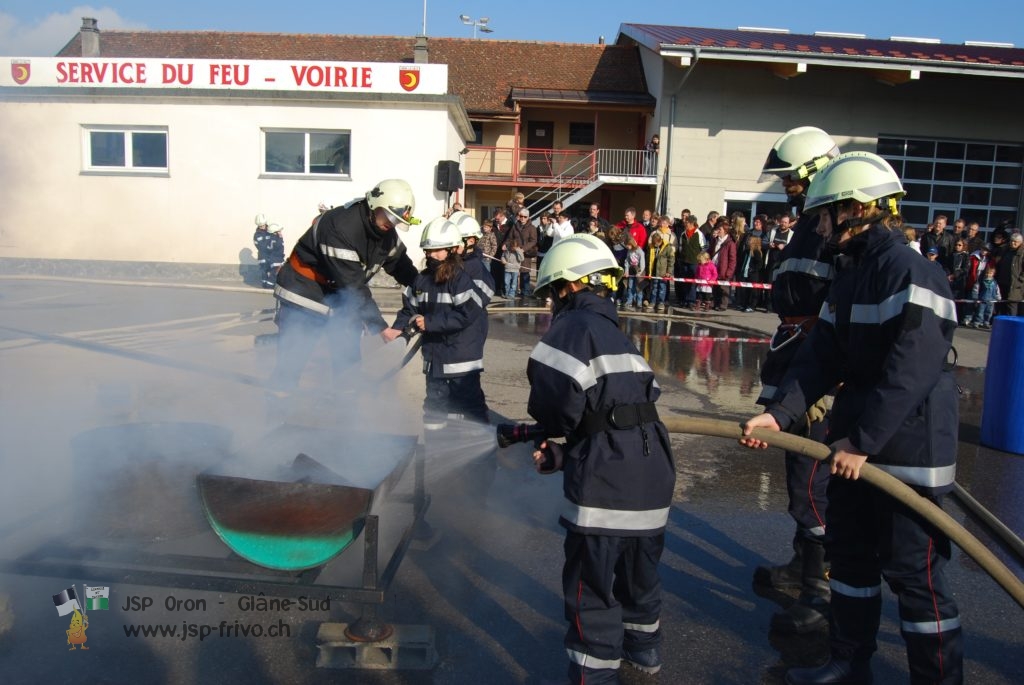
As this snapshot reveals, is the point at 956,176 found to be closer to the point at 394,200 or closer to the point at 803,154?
the point at 803,154

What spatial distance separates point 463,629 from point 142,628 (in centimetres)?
131

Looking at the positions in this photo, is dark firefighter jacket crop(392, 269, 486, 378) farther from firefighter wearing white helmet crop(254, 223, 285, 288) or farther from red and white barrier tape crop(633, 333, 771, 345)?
firefighter wearing white helmet crop(254, 223, 285, 288)

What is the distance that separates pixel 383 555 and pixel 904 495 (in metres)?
2.48

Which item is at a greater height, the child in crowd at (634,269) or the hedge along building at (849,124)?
the hedge along building at (849,124)

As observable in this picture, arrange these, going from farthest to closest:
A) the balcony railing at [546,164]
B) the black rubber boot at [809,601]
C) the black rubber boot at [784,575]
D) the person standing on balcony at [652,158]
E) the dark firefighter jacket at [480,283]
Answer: the balcony railing at [546,164] < the person standing on balcony at [652,158] < the dark firefighter jacket at [480,283] < the black rubber boot at [784,575] < the black rubber boot at [809,601]

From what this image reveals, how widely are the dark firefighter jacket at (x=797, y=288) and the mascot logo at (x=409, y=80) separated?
14.2 meters

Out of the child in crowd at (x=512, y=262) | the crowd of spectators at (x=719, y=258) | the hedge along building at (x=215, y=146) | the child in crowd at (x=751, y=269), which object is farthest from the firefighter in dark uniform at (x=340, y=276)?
the hedge along building at (x=215, y=146)

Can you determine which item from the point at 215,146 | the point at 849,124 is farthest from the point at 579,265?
the point at 849,124

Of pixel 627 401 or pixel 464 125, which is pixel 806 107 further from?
pixel 627 401

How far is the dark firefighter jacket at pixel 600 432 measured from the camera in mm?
2770

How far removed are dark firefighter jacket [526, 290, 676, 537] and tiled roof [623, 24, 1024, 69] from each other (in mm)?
18489

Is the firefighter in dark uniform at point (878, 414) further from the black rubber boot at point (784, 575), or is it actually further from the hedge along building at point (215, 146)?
the hedge along building at point (215, 146)

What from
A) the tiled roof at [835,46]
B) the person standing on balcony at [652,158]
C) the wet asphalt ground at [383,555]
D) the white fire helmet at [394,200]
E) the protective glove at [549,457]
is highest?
the tiled roof at [835,46]

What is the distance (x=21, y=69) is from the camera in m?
17.2
